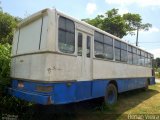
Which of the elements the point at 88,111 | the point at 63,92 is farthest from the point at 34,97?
the point at 88,111

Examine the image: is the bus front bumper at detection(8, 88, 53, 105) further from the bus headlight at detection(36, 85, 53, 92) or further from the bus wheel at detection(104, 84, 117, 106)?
the bus wheel at detection(104, 84, 117, 106)

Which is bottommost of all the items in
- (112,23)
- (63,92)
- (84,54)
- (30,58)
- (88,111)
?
(88,111)

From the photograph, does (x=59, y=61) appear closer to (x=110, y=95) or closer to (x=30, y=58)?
(x=30, y=58)

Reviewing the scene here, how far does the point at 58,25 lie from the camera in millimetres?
6000

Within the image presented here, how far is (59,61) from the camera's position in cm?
591

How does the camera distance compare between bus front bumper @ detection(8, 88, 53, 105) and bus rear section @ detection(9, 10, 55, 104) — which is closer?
bus front bumper @ detection(8, 88, 53, 105)

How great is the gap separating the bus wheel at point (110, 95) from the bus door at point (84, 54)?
1668mm

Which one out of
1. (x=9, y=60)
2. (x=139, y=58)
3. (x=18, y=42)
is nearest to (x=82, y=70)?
(x=18, y=42)

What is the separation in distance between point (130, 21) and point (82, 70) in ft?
122

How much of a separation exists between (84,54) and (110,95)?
9.38 feet

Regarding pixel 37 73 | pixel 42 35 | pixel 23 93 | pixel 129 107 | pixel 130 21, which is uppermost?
pixel 130 21

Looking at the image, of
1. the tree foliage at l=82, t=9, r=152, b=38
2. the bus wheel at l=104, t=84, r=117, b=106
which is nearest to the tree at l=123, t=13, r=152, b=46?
the tree foliage at l=82, t=9, r=152, b=38

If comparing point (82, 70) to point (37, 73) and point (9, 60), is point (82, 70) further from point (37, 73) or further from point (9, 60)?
point (9, 60)

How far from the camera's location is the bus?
18.8 ft
